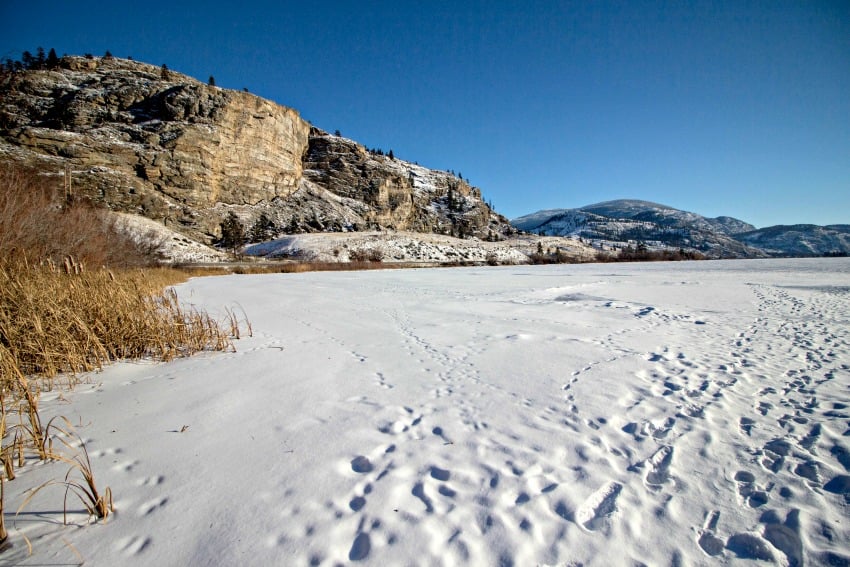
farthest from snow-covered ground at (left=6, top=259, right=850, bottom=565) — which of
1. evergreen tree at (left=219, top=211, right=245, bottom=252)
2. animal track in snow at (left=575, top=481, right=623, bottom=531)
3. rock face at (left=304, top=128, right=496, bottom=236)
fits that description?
rock face at (left=304, top=128, right=496, bottom=236)

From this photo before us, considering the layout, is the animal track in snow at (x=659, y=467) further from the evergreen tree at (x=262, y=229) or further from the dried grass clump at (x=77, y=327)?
the evergreen tree at (x=262, y=229)

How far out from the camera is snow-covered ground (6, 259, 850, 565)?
191 centimetres

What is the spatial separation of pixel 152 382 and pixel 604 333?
24.1 feet

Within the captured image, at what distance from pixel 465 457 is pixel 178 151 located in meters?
71.2

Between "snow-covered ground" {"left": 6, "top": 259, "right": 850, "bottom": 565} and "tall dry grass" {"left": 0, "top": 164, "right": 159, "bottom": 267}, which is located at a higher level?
"tall dry grass" {"left": 0, "top": 164, "right": 159, "bottom": 267}

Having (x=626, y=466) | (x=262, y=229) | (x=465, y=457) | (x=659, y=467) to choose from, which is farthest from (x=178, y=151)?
(x=659, y=467)

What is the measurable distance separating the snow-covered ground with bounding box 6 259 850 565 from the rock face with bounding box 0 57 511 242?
57703 mm

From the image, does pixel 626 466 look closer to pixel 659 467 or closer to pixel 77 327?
pixel 659 467

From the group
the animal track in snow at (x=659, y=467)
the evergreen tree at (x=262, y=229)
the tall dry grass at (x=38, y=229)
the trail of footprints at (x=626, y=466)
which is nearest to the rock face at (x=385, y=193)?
the evergreen tree at (x=262, y=229)

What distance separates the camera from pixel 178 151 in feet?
185

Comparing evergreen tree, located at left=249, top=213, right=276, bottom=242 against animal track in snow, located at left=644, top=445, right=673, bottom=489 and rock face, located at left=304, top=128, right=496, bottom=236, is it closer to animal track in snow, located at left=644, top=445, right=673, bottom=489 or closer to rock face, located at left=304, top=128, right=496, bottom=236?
rock face, located at left=304, top=128, right=496, bottom=236

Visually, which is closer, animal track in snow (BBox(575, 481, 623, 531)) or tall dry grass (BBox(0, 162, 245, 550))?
animal track in snow (BBox(575, 481, 623, 531))

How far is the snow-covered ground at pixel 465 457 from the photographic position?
1909mm

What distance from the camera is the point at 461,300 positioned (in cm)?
1134
